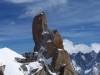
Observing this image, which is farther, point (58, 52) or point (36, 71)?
point (58, 52)

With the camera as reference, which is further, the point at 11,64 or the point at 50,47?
the point at 50,47

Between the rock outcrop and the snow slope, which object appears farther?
the rock outcrop

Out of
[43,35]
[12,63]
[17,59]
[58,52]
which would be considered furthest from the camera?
[43,35]

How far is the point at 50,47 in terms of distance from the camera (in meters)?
121

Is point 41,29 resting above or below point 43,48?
above

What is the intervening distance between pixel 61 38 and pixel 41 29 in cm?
1218

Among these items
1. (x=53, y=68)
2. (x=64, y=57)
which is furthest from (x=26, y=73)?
(x=64, y=57)

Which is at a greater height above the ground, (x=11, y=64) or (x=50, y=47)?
(x=50, y=47)

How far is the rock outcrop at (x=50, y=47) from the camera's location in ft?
376

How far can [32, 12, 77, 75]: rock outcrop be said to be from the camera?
114750 mm

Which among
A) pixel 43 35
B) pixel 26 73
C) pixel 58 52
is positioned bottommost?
pixel 26 73

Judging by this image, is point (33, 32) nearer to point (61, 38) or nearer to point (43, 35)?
point (43, 35)

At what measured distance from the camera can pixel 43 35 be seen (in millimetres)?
126938

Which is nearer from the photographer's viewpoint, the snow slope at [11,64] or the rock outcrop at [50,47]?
the snow slope at [11,64]
